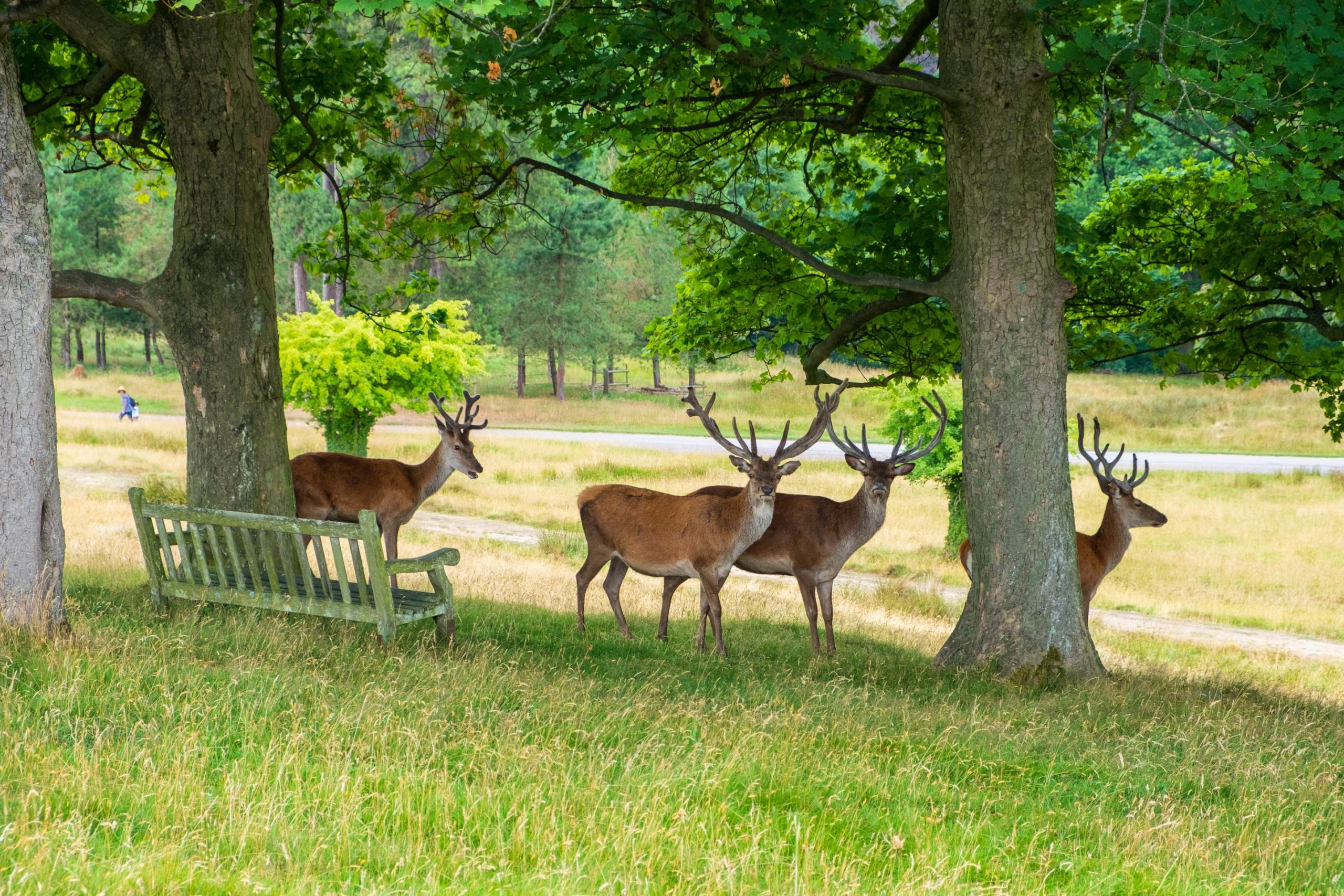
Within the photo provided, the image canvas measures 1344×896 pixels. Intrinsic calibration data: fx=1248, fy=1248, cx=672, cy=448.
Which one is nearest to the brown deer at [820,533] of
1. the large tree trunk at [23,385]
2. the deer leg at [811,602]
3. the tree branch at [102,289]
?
the deer leg at [811,602]

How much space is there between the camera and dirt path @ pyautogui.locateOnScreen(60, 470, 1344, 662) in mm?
14781

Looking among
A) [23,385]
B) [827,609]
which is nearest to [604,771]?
[23,385]

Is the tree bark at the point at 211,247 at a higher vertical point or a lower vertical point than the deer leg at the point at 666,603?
higher

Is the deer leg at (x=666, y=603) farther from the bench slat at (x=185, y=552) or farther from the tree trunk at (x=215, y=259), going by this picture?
the bench slat at (x=185, y=552)

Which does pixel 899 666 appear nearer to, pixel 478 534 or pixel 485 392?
pixel 478 534

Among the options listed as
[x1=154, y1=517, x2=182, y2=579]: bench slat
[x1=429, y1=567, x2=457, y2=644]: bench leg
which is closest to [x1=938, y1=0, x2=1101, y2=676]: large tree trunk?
[x1=429, y1=567, x2=457, y2=644]: bench leg

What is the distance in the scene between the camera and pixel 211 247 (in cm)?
867

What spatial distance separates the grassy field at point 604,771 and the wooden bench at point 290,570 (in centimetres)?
20

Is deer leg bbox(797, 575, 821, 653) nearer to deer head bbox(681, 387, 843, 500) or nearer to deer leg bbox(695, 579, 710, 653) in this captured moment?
deer leg bbox(695, 579, 710, 653)

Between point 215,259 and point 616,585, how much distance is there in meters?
4.52

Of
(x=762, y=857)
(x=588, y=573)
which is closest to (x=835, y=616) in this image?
(x=588, y=573)

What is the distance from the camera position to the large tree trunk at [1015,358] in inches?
343

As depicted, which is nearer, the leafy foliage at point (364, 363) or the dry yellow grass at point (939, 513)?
the dry yellow grass at point (939, 513)

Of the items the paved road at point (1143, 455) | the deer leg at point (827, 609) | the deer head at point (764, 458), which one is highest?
the deer head at point (764, 458)
